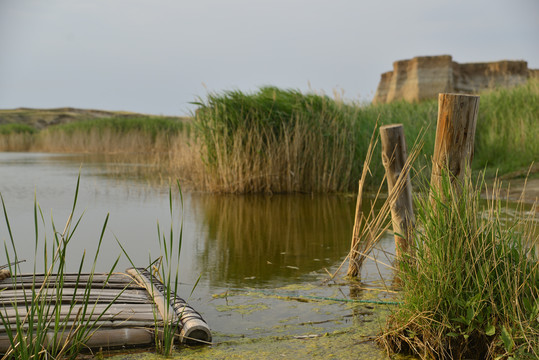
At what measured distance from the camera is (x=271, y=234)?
287 inches

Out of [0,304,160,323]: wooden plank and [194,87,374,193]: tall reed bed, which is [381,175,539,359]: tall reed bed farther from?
[194,87,374,193]: tall reed bed

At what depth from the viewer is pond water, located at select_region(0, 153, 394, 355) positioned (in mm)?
3986

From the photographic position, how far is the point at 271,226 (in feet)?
25.5

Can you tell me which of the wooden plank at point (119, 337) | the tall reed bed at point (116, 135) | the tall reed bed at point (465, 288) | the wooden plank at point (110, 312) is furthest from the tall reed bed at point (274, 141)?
the tall reed bed at point (116, 135)

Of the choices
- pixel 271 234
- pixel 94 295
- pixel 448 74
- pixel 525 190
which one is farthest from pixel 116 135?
pixel 448 74

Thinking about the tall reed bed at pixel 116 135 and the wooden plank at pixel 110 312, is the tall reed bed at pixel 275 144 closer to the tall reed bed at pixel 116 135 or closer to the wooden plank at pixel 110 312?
the wooden plank at pixel 110 312

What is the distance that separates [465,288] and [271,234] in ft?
14.3

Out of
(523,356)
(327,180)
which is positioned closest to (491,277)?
(523,356)

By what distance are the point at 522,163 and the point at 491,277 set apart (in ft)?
33.1

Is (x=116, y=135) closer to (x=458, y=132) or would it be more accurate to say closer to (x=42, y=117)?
(x=458, y=132)

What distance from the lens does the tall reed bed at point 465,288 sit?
2.95 m

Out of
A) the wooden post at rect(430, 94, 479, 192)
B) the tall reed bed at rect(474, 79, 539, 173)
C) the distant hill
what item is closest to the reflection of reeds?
the wooden post at rect(430, 94, 479, 192)

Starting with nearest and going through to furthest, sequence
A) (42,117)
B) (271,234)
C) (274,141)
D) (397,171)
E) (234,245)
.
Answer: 1. (397,171)
2. (234,245)
3. (271,234)
4. (274,141)
5. (42,117)

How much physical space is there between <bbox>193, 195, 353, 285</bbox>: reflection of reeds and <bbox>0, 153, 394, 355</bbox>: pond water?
0.01m
